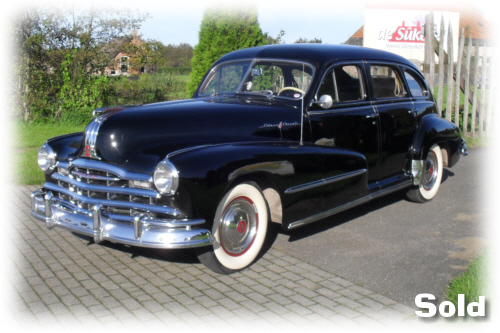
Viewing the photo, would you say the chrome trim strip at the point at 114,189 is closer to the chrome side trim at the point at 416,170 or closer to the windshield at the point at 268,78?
the windshield at the point at 268,78

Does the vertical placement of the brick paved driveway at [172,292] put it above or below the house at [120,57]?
below

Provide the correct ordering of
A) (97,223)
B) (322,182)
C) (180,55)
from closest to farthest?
(97,223)
(322,182)
(180,55)

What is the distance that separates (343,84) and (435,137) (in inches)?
66.5

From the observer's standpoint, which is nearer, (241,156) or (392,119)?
→ (241,156)

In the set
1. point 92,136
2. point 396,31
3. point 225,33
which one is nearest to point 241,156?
point 92,136

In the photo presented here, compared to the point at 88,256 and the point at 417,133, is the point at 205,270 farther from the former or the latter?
the point at 417,133

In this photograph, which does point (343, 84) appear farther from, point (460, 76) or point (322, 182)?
point (460, 76)

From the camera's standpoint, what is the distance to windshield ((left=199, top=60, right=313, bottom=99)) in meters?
5.52

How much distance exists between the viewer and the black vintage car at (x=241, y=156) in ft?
13.4

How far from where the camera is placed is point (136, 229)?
156 inches

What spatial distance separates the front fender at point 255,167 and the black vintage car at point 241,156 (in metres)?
0.01

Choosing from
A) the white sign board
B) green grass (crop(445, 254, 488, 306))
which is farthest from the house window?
the white sign board

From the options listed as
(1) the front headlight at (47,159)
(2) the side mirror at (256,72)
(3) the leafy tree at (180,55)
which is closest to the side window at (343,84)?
(2) the side mirror at (256,72)

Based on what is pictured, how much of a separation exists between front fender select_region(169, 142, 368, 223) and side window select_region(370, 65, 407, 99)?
3.83 feet
